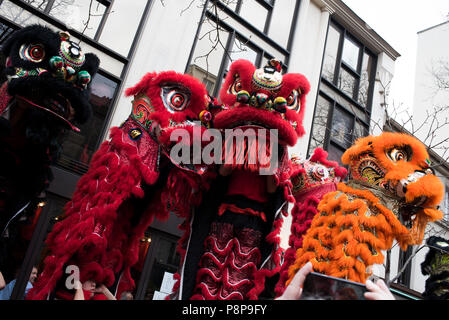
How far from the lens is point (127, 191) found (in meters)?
2.16

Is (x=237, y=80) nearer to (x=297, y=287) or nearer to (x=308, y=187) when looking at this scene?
(x=308, y=187)

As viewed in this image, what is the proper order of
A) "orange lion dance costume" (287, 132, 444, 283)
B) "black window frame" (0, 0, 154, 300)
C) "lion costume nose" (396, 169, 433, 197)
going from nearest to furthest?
"orange lion dance costume" (287, 132, 444, 283), "lion costume nose" (396, 169, 433, 197), "black window frame" (0, 0, 154, 300)

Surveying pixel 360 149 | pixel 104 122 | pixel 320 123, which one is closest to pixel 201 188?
pixel 360 149

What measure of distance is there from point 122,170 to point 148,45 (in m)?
3.89

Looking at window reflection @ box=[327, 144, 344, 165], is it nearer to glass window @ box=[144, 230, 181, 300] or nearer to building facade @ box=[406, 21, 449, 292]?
building facade @ box=[406, 21, 449, 292]

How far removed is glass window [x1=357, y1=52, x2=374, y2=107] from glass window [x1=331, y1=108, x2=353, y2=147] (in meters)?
0.69

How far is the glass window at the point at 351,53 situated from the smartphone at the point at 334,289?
898 centimetres

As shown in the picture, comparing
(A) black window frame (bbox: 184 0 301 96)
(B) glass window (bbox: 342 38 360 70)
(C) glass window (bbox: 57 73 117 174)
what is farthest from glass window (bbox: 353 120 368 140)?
(C) glass window (bbox: 57 73 117 174)

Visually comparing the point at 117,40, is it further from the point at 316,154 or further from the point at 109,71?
the point at 316,154

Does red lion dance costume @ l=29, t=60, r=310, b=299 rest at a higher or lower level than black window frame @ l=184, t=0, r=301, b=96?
lower

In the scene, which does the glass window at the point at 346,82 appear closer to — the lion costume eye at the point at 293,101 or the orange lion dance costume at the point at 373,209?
the lion costume eye at the point at 293,101

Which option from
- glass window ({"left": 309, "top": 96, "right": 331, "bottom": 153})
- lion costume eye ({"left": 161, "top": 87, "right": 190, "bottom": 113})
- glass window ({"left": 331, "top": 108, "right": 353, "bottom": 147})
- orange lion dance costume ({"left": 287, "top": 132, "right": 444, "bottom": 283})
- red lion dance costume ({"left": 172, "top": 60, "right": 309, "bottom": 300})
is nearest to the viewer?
orange lion dance costume ({"left": 287, "top": 132, "right": 444, "bottom": 283})

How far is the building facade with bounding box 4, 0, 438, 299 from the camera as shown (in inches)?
187
